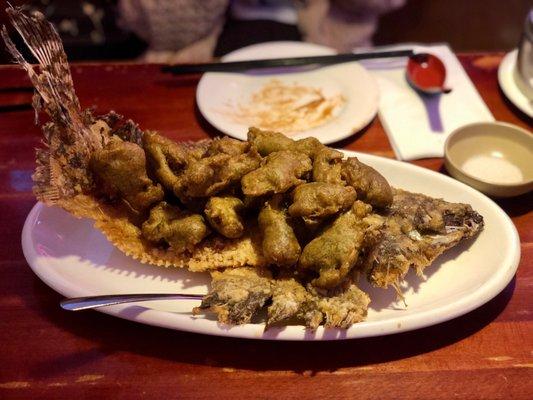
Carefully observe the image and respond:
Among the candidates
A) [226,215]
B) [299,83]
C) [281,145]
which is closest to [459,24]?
[299,83]

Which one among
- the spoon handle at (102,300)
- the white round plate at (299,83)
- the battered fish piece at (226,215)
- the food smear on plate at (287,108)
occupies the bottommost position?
the food smear on plate at (287,108)

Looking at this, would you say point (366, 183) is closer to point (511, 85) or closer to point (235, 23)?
point (511, 85)

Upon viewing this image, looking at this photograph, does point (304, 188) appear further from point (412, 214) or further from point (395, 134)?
point (395, 134)

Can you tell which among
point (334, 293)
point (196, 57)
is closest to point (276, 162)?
point (334, 293)

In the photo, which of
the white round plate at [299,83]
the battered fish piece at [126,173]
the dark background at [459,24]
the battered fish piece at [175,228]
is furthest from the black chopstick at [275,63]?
the dark background at [459,24]

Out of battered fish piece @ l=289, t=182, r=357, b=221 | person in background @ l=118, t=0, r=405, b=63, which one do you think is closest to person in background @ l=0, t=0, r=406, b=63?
person in background @ l=118, t=0, r=405, b=63

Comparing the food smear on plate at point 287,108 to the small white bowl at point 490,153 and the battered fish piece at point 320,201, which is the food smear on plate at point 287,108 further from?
the battered fish piece at point 320,201
